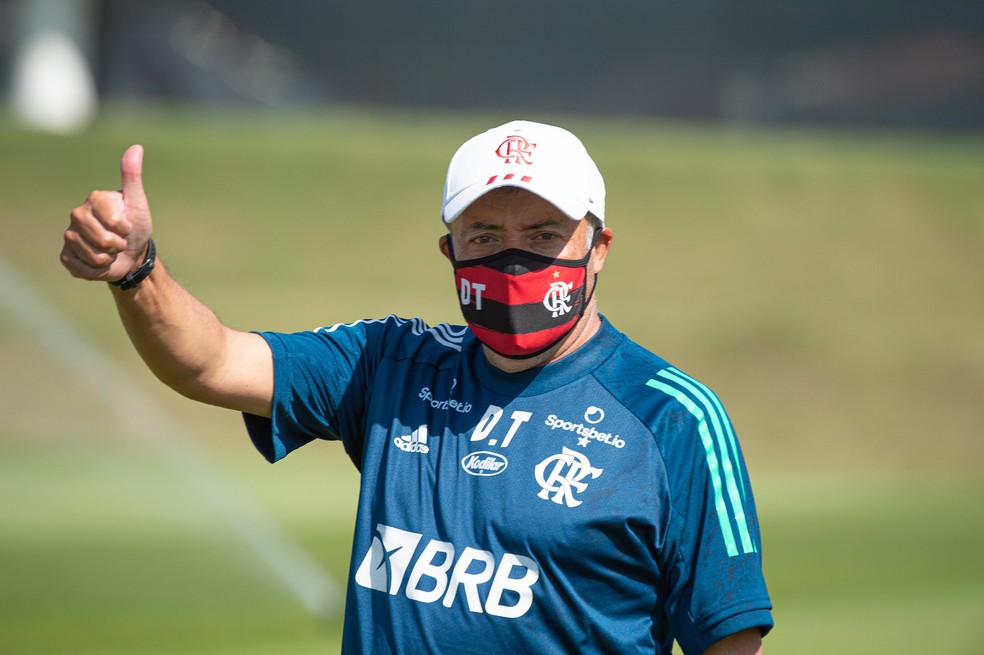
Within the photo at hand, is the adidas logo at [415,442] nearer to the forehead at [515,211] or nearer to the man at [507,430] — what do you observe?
the man at [507,430]

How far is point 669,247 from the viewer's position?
1852cm

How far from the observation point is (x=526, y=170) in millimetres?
2766

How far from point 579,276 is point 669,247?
15889mm

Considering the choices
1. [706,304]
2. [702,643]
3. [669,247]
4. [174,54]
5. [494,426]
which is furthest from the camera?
[174,54]

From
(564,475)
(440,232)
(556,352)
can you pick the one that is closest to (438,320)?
(440,232)

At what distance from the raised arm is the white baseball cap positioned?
614mm

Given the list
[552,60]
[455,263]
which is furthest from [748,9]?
[455,263]

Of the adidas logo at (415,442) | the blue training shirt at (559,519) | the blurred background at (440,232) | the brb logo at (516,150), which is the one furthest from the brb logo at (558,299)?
the blurred background at (440,232)

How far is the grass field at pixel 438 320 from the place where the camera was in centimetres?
828

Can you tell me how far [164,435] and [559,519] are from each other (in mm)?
12115

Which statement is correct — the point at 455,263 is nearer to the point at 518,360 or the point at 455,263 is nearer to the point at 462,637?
the point at 518,360

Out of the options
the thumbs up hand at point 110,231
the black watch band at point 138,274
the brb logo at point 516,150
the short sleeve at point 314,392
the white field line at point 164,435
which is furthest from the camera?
the white field line at point 164,435

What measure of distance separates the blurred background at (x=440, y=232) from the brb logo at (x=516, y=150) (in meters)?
5.52

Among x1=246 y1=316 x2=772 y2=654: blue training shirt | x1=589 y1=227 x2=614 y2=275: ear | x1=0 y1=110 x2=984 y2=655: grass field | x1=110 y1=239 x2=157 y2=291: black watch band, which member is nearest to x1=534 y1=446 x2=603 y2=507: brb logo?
x1=246 y1=316 x2=772 y2=654: blue training shirt
